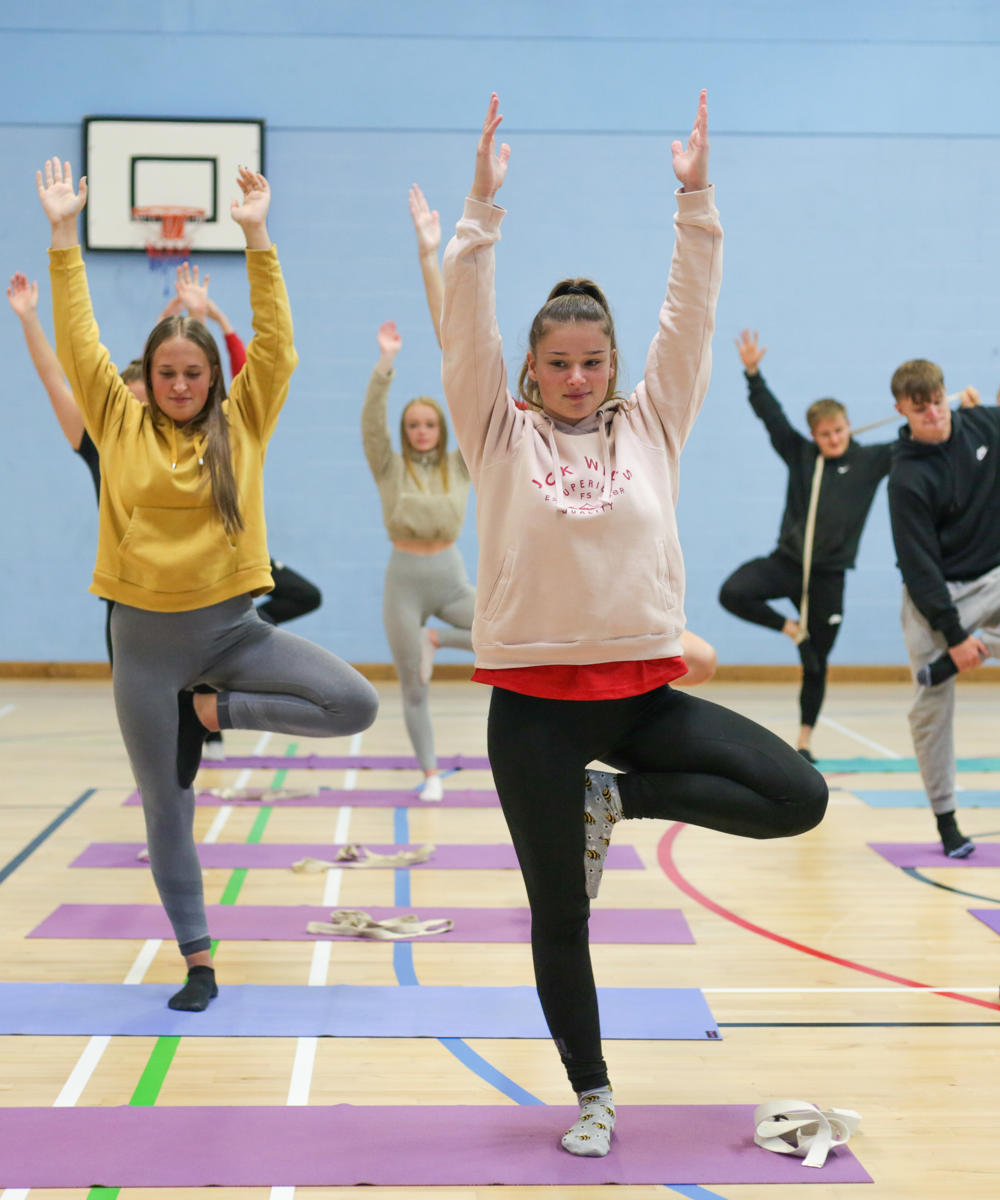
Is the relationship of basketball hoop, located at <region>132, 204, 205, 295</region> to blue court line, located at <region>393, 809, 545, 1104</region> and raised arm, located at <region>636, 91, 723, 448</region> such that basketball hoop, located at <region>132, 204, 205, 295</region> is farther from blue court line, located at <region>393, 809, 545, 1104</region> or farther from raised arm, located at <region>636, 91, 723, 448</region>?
raised arm, located at <region>636, 91, 723, 448</region>

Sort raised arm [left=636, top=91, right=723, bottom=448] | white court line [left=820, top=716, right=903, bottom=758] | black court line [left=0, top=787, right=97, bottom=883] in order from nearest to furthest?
1. raised arm [left=636, top=91, right=723, bottom=448]
2. black court line [left=0, top=787, right=97, bottom=883]
3. white court line [left=820, top=716, right=903, bottom=758]

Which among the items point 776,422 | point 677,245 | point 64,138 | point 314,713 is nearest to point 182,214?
point 64,138

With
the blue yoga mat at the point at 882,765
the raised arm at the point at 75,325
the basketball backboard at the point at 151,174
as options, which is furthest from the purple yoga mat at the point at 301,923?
the basketball backboard at the point at 151,174

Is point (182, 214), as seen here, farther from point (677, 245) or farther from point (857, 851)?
point (677, 245)

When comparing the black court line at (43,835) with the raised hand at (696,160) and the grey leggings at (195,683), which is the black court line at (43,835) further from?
the raised hand at (696,160)

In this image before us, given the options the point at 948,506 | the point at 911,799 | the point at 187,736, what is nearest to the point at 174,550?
the point at 187,736

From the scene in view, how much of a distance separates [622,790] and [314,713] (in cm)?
89

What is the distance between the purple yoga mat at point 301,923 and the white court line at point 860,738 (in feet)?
9.00

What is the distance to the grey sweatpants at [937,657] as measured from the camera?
3824 millimetres

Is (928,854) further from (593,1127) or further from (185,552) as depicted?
(185,552)

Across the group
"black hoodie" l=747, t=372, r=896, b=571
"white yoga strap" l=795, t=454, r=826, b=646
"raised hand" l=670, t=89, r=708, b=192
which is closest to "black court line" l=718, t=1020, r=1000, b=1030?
"raised hand" l=670, t=89, r=708, b=192

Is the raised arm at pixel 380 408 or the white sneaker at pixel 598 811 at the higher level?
the raised arm at pixel 380 408

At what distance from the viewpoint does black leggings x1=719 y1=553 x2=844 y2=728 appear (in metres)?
5.65

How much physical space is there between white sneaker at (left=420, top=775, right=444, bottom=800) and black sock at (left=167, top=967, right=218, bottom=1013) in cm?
210
